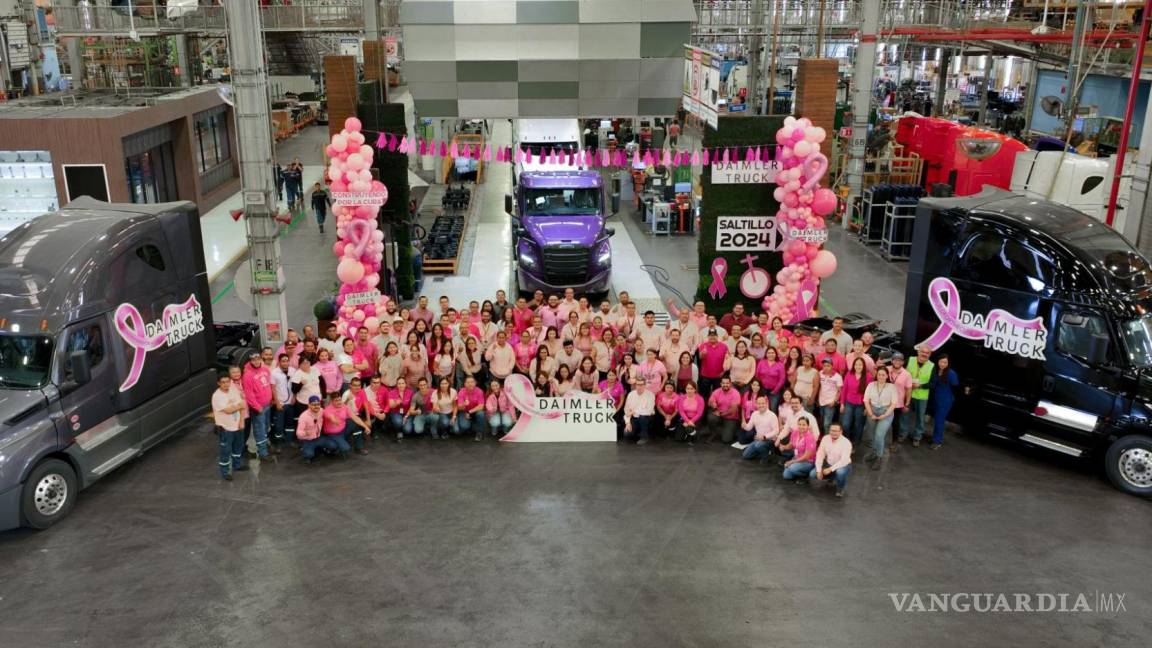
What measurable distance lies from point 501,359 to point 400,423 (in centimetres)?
168

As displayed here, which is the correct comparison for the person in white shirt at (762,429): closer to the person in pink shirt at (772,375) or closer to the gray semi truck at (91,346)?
the person in pink shirt at (772,375)

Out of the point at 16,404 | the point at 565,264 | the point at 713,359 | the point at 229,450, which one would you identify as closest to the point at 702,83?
the point at 565,264

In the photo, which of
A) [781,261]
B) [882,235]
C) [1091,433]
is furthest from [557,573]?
[882,235]

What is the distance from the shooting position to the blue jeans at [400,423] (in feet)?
42.0

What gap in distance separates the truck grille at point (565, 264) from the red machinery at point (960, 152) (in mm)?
10470

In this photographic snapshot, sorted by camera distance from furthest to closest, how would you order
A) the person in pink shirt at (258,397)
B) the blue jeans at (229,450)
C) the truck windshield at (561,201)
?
the truck windshield at (561,201)
the person in pink shirt at (258,397)
the blue jeans at (229,450)

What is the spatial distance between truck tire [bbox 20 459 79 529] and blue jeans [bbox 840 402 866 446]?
32.4ft

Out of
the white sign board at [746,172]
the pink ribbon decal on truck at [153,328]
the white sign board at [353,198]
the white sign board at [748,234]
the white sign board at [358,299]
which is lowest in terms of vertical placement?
the white sign board at [358,299]

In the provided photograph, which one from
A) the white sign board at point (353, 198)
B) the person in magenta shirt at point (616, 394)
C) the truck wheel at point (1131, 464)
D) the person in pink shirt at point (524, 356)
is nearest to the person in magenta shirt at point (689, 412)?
the person in magenta shirt at point (616, 394)

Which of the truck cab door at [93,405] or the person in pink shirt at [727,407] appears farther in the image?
the person in pink shirt at [727,407]

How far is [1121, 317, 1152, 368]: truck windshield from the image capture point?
1135 centimetres

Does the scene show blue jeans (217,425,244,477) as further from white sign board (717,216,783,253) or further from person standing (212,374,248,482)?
white sign board (717,216,783,253)

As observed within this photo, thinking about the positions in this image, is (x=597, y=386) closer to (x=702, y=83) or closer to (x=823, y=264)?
(x=823, y=264)

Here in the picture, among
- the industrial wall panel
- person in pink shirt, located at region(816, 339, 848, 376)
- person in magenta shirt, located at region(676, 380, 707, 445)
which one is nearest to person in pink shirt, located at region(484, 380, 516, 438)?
person in magenta shirt, located at region(676, 380, 707, 445)
